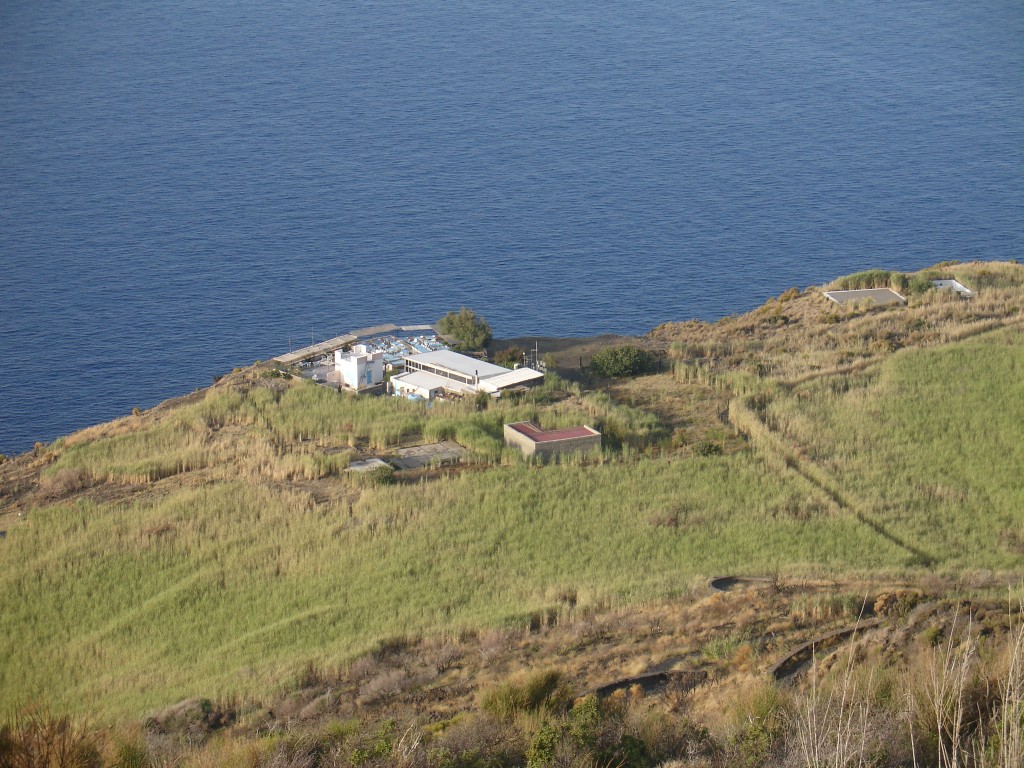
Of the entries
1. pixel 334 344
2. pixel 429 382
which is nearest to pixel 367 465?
pixel 429 382

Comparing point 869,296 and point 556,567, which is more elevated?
point 869,296

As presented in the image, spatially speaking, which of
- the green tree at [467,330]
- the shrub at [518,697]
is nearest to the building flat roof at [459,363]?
the green tree at [467,330]

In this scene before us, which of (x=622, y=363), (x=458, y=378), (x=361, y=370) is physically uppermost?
(x=361, y=370)

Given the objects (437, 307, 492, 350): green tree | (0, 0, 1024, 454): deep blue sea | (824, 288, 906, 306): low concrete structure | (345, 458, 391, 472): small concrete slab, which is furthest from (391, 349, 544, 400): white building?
(0, 0, 1024, 454): deep blue sea

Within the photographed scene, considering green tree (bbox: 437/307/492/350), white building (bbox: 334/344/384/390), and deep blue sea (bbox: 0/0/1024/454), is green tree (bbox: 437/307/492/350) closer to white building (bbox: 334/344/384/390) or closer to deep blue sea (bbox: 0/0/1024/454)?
white building (bbox: 334/344/384/390)

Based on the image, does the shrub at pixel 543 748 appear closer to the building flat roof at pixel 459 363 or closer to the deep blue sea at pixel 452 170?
the building flat roof at pixel 459 363

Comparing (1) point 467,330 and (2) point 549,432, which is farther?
(1) point 467,330

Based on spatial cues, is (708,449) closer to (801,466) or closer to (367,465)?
(801,466)
